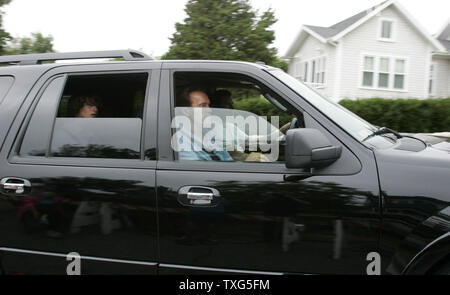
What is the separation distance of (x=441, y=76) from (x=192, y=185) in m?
25.0

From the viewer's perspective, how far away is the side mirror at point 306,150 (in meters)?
2.20

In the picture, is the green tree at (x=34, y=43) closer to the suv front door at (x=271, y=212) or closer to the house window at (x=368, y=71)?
the house window at (x=368, y=71)

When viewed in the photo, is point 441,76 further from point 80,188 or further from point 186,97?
point 80,188

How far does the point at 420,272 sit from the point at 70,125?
224 centimetres

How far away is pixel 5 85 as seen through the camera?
2865 millimetres

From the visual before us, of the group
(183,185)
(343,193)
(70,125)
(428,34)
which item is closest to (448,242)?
(343,193)

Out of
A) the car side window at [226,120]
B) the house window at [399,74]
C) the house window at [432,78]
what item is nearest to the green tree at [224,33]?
the house window at [399,74]

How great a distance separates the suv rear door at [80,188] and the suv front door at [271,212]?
141mm

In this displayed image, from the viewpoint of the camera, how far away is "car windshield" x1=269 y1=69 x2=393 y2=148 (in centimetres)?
250

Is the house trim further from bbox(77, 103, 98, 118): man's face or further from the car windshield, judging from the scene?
bbox(77, 103, 98, 118): man's face

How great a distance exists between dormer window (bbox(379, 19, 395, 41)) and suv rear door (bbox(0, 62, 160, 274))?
2106 cm

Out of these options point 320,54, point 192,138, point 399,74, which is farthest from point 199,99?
point 320,54

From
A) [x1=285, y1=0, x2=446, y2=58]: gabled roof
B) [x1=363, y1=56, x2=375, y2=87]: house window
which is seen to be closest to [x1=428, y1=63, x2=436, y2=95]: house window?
[x1=285, y1=0, x2=446, y2=58]: gabled roof

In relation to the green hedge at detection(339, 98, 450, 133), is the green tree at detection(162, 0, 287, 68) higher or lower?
higher
